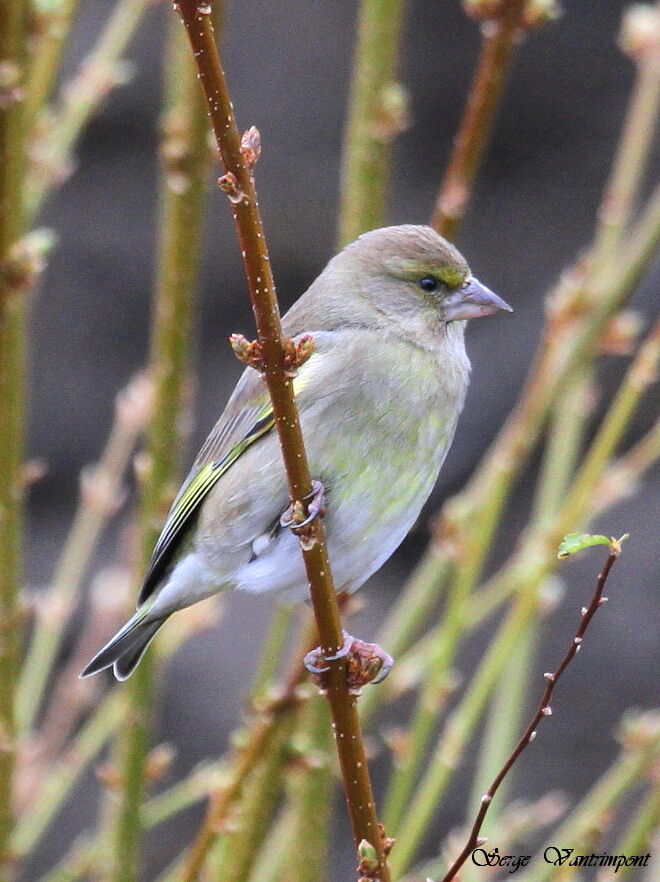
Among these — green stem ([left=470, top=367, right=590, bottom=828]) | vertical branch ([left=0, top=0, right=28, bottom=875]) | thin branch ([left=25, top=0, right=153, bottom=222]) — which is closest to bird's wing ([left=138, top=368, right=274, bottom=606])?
vertical branch ([left=0, top=0, right=28, bottom=875])

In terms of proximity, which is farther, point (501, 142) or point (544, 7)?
point (501, 142)

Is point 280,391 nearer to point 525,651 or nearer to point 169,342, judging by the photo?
point 169,342

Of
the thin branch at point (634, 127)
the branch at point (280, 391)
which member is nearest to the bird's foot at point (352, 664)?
the branch at point (280, 391)

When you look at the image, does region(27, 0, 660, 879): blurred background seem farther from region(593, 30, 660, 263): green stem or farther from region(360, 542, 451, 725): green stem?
region(360, 542, 451, 725): green stem

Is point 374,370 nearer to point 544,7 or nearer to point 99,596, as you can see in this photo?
point 544,7

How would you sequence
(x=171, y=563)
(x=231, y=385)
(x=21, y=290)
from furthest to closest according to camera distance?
(x=231, y=385) → (x=171, y=563) → (x=21, y=290)

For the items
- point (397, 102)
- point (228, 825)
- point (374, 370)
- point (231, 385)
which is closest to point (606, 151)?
point (231, 385)

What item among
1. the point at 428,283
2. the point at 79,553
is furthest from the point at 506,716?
the point at 79,553
